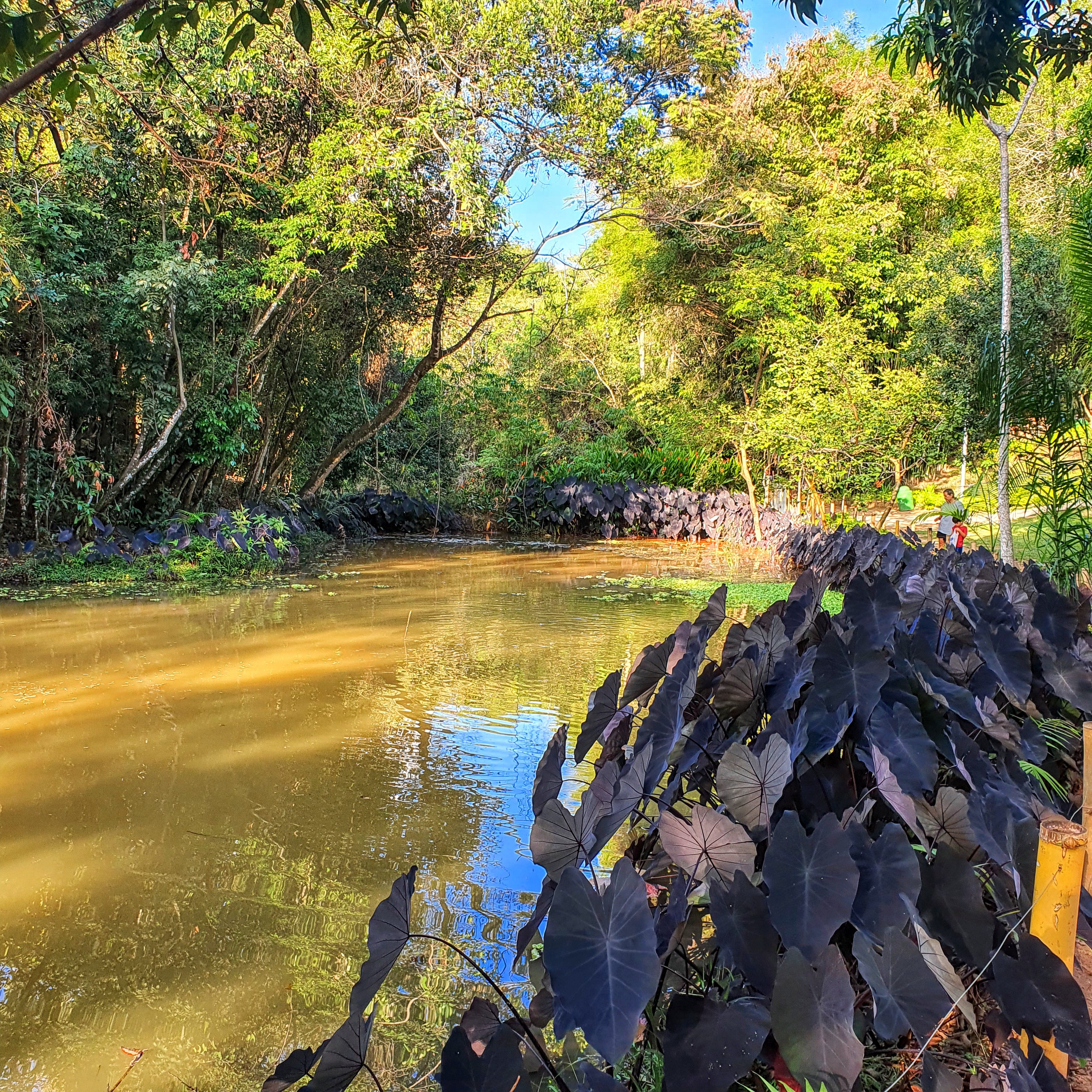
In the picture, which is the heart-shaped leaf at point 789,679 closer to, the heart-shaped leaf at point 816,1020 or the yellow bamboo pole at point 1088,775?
the yellow bamboo pole at point 1088,775

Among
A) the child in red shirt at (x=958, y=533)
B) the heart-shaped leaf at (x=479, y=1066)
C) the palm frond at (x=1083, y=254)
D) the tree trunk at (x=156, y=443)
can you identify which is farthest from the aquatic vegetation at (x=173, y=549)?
the heart-shaped leaf at (x=479, y=1066)

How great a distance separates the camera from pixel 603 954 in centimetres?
112

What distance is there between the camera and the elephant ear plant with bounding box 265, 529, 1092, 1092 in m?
1.10

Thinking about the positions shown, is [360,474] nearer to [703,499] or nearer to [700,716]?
[703,499]

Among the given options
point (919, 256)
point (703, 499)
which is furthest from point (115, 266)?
point (919, 256)

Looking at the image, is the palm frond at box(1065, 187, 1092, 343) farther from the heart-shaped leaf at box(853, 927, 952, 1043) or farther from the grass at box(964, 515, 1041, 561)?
the heart-shaped leaf at box(853, 927, 952, 1043)

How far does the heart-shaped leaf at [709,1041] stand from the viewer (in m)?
1.12

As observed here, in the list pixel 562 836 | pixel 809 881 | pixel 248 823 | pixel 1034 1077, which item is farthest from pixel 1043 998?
pixel 248 823

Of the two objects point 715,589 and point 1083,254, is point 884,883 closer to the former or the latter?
point 1083,254

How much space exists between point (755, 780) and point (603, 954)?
0.51m

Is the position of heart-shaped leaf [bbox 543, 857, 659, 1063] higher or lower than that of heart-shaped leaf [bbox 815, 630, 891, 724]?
lower

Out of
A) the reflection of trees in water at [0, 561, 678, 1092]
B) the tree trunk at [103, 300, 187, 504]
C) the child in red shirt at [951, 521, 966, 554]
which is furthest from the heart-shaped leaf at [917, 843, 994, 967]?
the tree trunk at [103, 300, 187, 504]

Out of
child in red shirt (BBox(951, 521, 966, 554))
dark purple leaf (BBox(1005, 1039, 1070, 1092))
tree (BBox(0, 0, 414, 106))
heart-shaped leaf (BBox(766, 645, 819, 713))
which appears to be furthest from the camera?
child in red shirt (BBox(951, 521, 966, 554))

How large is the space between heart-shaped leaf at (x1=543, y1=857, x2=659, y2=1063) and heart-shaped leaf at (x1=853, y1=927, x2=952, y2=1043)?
33 cm
